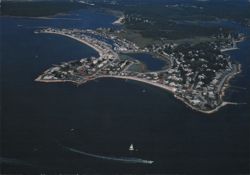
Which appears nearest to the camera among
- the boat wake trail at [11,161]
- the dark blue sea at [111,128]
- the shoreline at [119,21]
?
the boat wake trail at [11,161]

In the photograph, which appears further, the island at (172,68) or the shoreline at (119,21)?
Answer: the shoreline at (119,21)

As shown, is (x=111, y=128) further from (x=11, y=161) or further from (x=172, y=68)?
(x=172, y=68)

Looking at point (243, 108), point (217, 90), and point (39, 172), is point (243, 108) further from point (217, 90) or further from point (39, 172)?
point (39, 172)

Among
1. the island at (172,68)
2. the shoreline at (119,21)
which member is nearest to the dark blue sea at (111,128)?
the island at (172,68)

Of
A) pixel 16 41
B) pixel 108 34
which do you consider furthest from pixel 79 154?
pixel 108 34

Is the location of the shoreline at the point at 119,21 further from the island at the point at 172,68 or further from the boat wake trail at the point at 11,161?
the boat wake trail at the point at 11,161

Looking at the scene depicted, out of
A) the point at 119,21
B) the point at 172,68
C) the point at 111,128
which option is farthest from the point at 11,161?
the point at 119,21

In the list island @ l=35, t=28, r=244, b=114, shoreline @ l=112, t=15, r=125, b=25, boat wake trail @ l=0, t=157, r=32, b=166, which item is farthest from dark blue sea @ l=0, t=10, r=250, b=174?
shoreline @ l=112, t=15, r=125, b=25
